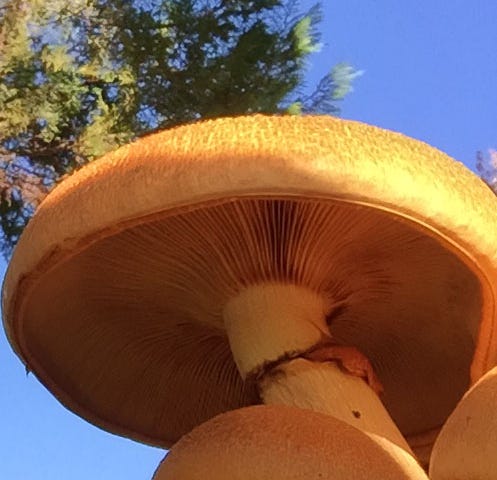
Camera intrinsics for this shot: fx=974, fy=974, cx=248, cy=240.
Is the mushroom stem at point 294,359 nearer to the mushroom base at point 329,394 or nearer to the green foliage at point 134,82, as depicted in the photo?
the mushroom base at point 329,394

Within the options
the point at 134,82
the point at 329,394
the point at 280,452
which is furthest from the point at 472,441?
the point at 134,82

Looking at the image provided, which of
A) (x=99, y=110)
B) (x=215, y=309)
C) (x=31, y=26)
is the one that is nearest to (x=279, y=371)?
(x=215, y=309)

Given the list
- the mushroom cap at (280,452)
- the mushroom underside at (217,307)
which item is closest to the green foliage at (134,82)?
the mushroom underside at (217,307)

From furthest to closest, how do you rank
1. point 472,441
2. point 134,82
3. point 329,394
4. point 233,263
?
1. point 134,82
2. point 233,263
3. point 329,394
4. point 472,441

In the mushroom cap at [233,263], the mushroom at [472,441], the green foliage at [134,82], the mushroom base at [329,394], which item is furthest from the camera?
the green foliage at [134,82]

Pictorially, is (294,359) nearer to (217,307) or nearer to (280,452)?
(217,307)

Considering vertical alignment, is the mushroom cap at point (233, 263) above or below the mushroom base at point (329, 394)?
above

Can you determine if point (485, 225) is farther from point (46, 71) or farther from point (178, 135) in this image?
point (46, 71)
